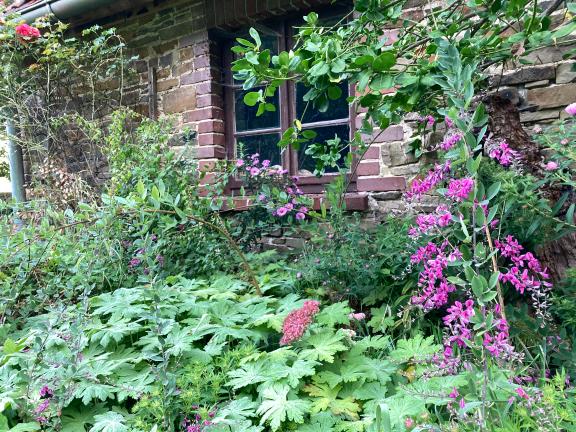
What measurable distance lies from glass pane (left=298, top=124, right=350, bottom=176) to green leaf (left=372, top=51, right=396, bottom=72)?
192 cm

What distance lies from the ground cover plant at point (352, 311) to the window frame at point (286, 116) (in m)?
0.88

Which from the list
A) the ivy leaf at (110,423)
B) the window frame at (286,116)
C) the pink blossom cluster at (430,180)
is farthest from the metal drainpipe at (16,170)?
the pink blossom cluster at (430,180)

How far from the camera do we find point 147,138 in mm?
3557

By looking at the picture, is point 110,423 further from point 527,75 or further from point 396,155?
point 527,75

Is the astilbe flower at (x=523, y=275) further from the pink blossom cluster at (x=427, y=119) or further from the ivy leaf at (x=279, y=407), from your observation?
the pink blossom cluster at (x=427, y=119)

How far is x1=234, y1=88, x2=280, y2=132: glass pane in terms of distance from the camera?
4.09 meters

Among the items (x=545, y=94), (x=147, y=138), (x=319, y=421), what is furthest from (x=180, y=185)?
(x=545, y=94)

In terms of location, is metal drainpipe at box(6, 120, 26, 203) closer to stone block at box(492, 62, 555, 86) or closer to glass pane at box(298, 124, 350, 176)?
glass pane at box(298, 124, 350, 176)

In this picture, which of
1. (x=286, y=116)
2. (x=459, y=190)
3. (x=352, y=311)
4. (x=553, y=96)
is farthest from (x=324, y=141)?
(x=459, y=190)

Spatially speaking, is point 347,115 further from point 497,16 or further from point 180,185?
point 497,16

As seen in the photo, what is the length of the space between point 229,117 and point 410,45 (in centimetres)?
245

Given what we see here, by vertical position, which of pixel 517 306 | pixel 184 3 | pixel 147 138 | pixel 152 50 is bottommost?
pixel 517 306

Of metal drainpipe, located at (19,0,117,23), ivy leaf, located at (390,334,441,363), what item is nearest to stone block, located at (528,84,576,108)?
ivy leaf, located at (390,334,441,363)

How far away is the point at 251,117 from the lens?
4223 mm
